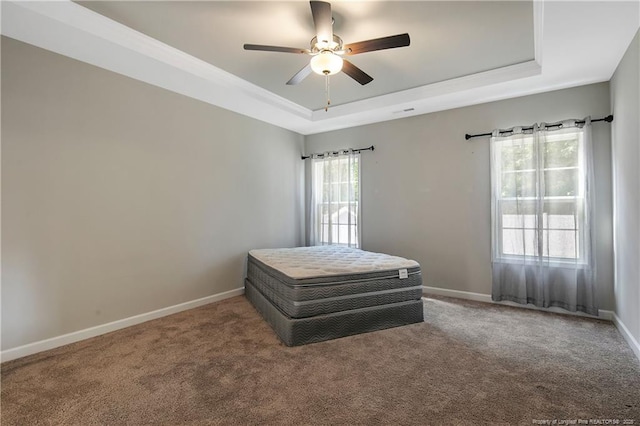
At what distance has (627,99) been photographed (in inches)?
100

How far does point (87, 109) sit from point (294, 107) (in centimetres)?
244

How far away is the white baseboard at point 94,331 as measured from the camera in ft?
7.87

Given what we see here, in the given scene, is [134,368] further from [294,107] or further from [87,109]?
[294,107]

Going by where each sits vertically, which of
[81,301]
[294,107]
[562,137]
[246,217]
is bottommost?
[81,301]

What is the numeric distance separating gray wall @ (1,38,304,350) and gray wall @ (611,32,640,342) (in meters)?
4.07

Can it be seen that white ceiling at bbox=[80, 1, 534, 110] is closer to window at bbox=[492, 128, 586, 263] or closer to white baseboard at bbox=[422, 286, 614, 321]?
window at bbox=[492, 128, 586, 263]

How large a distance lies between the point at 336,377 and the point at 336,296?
76cm

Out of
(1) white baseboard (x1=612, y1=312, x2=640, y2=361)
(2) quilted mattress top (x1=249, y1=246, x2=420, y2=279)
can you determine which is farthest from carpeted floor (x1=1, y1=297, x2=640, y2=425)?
(2) quilted mattress top (x1=249, y1=246, x2=420, y2=279)

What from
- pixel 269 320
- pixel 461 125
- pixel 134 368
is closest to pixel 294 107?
pixel 461 125

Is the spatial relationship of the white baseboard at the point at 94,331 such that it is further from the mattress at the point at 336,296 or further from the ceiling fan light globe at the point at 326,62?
the ceiling fan light globe at the point at 326,62

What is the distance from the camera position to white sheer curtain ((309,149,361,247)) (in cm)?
486

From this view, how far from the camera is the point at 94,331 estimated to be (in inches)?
111

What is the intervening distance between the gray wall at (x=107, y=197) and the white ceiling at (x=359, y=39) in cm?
29

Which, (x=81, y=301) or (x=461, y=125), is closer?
(x=81, y=301)
